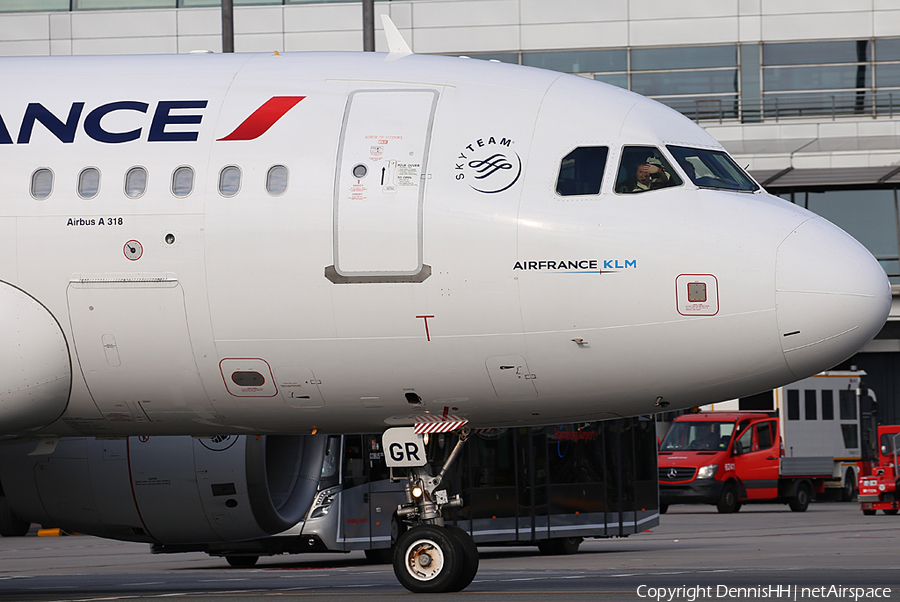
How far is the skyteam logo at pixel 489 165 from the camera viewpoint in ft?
37.1

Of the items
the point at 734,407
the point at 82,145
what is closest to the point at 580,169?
the point at 82,145

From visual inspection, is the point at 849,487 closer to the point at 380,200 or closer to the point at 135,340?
the point at 380,200

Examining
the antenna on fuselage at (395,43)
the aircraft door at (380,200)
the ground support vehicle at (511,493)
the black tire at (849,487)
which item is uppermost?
the antenna on fuselage at (395,43)

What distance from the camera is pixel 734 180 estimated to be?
Answer: 11.7 m

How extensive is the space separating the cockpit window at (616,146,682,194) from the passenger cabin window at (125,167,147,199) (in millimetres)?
4164

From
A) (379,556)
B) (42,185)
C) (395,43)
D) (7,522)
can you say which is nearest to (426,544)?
(42,185)

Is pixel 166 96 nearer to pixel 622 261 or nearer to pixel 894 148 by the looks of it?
pixel 622 261

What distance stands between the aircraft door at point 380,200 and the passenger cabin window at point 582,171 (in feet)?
3.95

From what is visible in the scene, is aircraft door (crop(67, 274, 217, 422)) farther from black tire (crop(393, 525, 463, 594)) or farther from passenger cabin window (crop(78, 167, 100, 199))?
black tire (crop(393, 525, 463, 594))

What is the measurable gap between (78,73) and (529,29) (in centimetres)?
3599

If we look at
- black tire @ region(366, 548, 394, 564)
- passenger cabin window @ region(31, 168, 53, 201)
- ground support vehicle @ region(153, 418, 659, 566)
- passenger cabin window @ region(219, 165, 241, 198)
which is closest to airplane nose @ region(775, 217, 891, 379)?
passenger cabin window @ region(219, 165, 241, 198)

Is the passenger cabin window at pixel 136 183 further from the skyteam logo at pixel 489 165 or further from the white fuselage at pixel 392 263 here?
the skyteam logo at pixel 489 165

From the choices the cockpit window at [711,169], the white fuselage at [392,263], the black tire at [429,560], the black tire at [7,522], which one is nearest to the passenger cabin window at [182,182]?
the white fuselage at [392,263]

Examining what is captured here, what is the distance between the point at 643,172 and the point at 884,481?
25.8m
